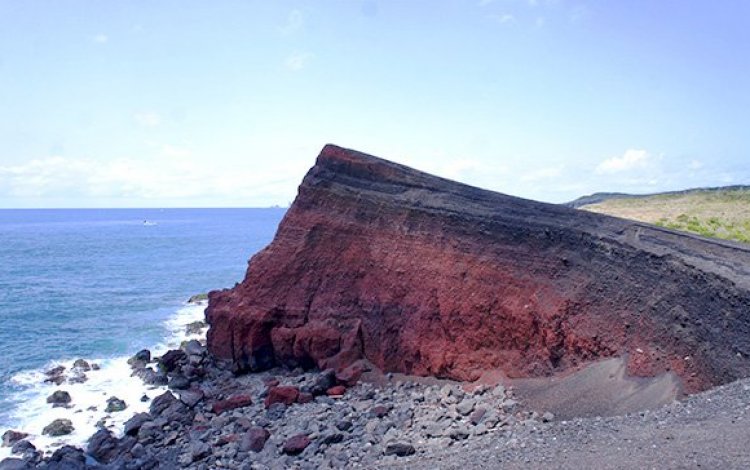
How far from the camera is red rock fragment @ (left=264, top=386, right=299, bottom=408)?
21.3 m

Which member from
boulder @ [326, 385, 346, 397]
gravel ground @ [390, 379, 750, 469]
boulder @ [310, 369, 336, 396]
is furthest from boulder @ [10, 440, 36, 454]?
gravel ground @ [390, 379, 750, 469]

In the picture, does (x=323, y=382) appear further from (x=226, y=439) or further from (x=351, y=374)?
(x=226, y=439)

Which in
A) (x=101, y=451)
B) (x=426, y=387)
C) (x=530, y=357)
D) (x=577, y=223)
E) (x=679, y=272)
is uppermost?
(x=577, y=223)

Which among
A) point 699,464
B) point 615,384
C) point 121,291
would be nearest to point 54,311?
point 121,291

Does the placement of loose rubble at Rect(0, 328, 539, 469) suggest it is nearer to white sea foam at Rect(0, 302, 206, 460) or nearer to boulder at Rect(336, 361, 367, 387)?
boulder at Rect(336, 361, 367, 387)

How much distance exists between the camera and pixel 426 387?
68.3 ft

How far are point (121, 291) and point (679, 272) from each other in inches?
1855

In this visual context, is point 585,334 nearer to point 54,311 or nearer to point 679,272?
point 679,272

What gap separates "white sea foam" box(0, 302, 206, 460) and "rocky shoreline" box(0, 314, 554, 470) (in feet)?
1.71

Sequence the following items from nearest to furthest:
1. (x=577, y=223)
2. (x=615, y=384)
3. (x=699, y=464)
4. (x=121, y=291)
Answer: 1. (x=699, y=464)
2. (x=615, y=384)
3. (x=577, y=223)
4. (x=121, y=291)

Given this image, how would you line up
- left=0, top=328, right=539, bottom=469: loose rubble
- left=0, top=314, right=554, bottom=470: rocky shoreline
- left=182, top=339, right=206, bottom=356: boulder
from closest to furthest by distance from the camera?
left=0, top=314, right=554, bottom=470: rocky shoreline → left=0, top=328, right=539, bottom=469: loose rubble → left=182, top=339, right=206, bottom=356: boulder

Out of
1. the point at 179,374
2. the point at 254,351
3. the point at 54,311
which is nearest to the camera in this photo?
the point at 254,351

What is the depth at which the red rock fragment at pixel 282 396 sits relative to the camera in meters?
21.3

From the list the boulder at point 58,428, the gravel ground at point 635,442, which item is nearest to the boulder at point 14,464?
the boulder at point 58,428
